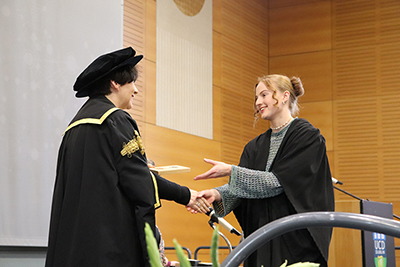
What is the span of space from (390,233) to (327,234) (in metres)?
1.74

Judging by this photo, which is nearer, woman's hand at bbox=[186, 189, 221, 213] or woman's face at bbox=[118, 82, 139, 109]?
woman's face at bbox=[118, 82, 139, 109]

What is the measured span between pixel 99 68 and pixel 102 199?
639 mm

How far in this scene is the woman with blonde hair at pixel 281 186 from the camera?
2623 millimetres

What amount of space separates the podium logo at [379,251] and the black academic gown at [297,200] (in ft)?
8.95

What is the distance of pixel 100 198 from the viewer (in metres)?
2.25

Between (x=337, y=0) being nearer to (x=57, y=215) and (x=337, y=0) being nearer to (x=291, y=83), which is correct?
(x=291, y=83)

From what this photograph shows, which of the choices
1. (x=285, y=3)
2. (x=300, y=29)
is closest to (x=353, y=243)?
(x=300, y=29)

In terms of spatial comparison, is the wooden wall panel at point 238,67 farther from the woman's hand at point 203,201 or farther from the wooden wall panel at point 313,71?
the woman's hand at point 203,201

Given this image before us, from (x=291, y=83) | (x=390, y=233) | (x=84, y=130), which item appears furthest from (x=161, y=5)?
(x=390, y=233)

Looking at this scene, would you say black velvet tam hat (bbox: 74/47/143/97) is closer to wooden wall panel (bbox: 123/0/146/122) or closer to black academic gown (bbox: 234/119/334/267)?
black academic gown (bbox: 234/119/334/267)

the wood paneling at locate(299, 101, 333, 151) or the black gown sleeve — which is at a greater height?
the wood paneling at locate(299, 101, 333, 151)

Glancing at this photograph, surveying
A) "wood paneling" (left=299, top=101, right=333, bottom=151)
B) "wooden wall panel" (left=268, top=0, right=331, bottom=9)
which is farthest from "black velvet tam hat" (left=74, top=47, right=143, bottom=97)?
"wooden wall panel" (left=268, top=0, right=331, bottom=9)

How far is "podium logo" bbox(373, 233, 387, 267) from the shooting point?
5.14 m

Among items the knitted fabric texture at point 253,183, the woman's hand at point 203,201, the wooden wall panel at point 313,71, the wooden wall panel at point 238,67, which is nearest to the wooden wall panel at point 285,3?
the wooden wall panel at point 238,67
